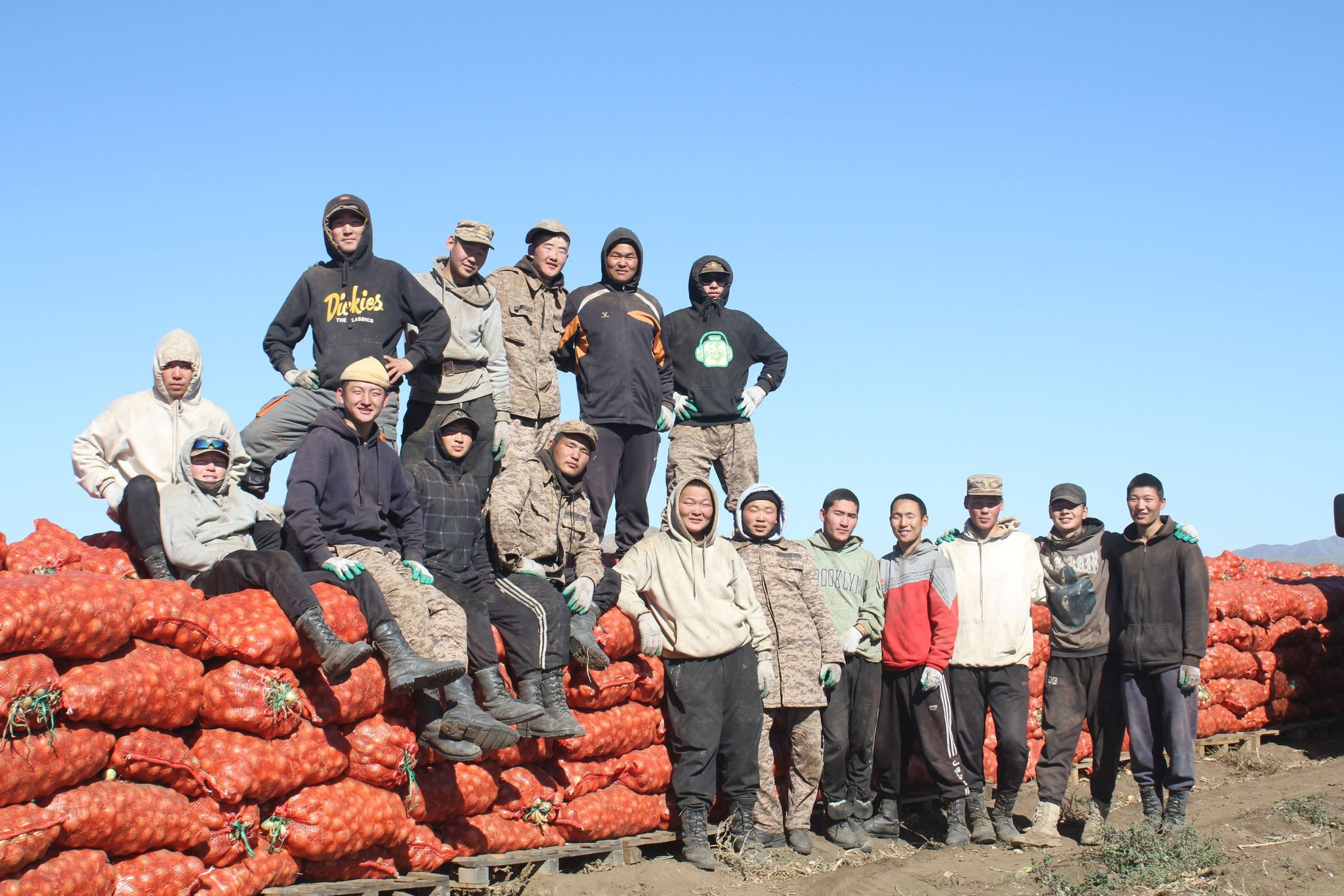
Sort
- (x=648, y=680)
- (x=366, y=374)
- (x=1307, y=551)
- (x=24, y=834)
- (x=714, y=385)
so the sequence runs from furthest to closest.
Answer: (x=1307, y=551) < (x=714, y=385) < (x=648, y=680) < (x=366, y=374) < (x=24, y=834)

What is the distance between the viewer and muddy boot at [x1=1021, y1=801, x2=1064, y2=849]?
8.36 m

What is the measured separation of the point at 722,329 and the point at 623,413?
52.6 inches

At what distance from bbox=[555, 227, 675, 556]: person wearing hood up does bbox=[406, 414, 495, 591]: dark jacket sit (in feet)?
4.80

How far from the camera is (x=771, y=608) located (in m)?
7.99

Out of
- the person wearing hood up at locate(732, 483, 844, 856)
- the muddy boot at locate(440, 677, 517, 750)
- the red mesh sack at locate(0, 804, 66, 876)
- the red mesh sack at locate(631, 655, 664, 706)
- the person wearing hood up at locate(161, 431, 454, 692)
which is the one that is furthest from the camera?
the person wearing hood up at locate(732, 483, 844, 856)

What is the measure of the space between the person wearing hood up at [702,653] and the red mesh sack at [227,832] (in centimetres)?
250

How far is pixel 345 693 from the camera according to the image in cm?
587

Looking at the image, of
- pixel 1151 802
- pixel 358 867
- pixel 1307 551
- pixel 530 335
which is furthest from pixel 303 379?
pixel 1307 551

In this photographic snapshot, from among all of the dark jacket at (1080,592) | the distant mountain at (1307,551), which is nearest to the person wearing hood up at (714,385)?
the dark jacket at (1080,592)

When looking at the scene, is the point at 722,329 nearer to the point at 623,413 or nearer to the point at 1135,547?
the point at 623,413

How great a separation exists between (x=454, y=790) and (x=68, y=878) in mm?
2052

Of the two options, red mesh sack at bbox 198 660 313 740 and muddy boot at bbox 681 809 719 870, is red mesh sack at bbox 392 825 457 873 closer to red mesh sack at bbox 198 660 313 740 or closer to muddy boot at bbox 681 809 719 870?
red mesh sack at bbox 198 660 313 740

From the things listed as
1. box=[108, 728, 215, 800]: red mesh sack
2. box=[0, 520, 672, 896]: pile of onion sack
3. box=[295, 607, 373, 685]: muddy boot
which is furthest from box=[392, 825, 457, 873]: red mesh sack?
box=[108, 728, 215, 800]: red mesh sack

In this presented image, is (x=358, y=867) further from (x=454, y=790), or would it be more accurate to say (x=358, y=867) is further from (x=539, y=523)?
(x=539, y=523)
